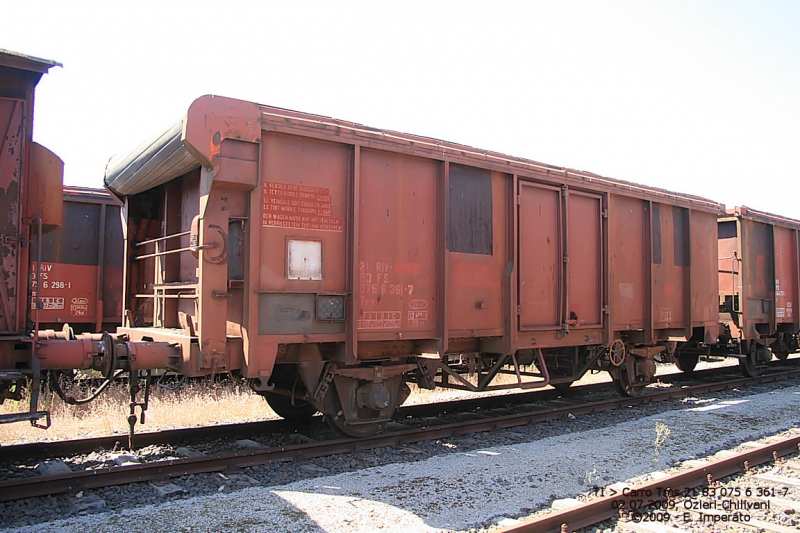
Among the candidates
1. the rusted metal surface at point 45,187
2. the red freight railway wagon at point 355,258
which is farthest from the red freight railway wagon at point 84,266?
the rusted metal surface at point 45,187

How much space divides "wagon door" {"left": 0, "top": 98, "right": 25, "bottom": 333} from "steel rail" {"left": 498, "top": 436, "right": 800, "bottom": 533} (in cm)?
421

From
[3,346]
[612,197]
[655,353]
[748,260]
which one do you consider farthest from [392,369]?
[748,260]

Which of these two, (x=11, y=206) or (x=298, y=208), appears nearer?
(x=11, y=206)

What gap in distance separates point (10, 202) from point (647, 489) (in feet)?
19.0

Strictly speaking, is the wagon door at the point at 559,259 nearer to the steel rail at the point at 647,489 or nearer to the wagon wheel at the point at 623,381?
→ the wagon wheel at the point at 623,381

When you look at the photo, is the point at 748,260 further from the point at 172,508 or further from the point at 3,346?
the point at 3,346

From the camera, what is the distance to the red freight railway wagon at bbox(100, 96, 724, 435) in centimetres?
579

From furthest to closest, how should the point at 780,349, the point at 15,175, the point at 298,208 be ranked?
the point at 780,349 → the point at 298,208 → the point at 15,175

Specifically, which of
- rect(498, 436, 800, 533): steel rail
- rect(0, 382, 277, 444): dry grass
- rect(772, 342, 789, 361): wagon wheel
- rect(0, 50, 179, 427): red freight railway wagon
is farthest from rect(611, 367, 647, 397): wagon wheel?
rect(772, 342, 789, 361): wagon wheel

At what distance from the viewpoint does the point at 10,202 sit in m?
4.86

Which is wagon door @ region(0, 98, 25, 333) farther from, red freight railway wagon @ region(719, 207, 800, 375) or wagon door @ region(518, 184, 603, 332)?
red freight railway wagon @ region(719, 207, 800, 375)

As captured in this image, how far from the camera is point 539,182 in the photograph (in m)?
8.42

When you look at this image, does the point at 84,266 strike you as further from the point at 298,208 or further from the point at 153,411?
the point at 298,208

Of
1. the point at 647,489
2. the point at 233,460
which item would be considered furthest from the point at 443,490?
the point at 233,460
